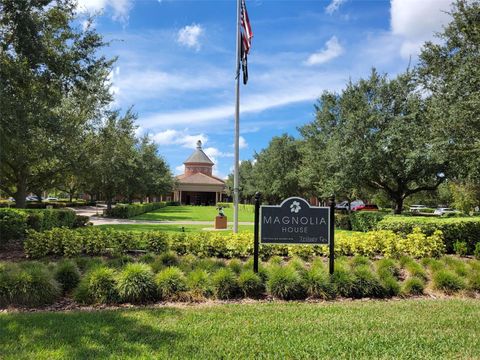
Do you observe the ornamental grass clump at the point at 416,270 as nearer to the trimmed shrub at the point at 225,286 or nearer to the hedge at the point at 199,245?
the hedge at the point at 199,245

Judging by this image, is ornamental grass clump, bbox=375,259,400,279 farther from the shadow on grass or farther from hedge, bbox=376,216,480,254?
the shadow on grass

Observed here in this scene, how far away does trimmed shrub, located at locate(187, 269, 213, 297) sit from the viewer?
21.6 feet

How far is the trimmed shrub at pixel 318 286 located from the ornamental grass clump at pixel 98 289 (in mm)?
3102

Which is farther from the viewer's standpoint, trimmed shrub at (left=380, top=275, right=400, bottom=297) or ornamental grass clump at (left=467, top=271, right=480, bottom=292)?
ornamental grass clump at (left=467, top=271, right=480, bottom=292)

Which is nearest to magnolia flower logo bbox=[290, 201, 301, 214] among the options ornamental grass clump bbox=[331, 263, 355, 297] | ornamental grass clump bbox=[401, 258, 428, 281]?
ornamental grass clump bbox=[331, 263, 355, 297]

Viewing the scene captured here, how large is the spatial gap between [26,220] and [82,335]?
8.99 meters

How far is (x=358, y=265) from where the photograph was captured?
25.6ft

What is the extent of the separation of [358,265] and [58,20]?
372 inches

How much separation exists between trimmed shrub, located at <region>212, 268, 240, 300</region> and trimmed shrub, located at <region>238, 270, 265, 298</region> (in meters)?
0.10

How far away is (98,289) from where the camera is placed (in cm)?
619

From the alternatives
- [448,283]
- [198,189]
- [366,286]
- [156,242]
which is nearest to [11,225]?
[156,242]

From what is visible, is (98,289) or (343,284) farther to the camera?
(343,284)

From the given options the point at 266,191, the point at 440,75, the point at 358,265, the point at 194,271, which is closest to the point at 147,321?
the point at 194,271

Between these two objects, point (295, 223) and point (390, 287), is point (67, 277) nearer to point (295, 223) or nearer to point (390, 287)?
point (295, 223)
